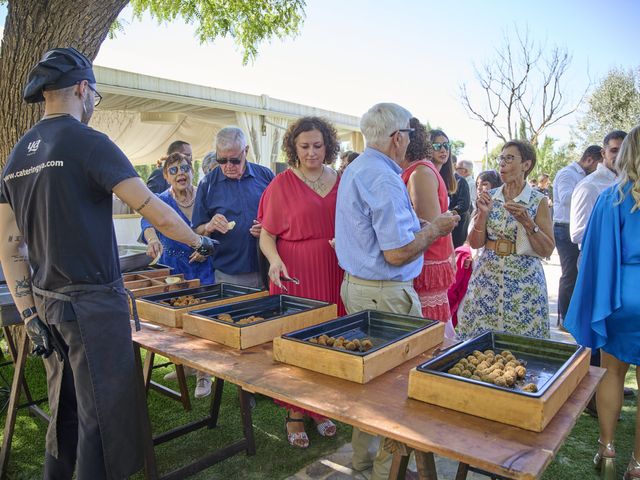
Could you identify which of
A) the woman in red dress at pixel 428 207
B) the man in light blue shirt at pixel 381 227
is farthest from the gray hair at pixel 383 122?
the woman in red dress at pixel 428 207

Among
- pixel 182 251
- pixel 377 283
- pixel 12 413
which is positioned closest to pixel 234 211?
pixel 182 251

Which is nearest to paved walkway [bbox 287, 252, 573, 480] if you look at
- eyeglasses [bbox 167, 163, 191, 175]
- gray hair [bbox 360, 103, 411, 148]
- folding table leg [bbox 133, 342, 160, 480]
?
folding table leg [bbox 133, 342, 160, 480]

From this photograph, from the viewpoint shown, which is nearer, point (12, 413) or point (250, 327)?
point (250, 327)

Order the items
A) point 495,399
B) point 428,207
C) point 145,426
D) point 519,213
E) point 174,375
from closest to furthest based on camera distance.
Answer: point 495,399 < point 145,426 < point 428,207 < point 519,213 < point 174,375

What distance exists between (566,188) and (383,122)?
344 centimetres

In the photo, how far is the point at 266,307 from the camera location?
88.7 inches

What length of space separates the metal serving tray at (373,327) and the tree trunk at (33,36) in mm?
3205

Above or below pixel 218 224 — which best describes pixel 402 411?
below

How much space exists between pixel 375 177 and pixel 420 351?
0.72 metres

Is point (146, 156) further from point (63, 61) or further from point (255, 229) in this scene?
point (63, 61)

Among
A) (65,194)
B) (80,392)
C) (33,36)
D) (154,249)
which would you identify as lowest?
(80,392)

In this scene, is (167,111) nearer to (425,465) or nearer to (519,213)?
(519,213)

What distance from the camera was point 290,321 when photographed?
198 cm

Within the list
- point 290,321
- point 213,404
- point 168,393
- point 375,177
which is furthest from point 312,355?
point 168,393
